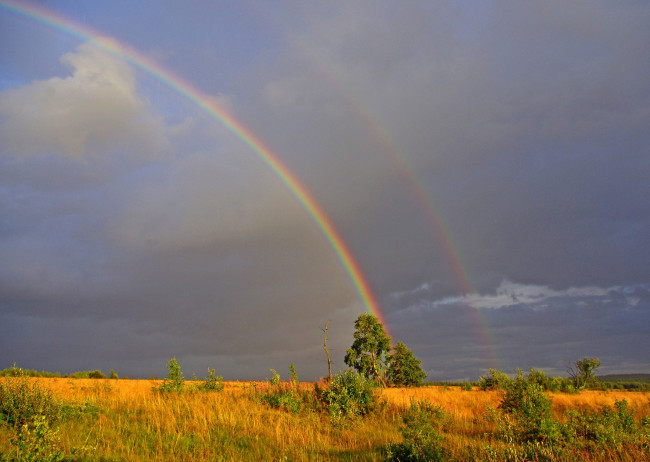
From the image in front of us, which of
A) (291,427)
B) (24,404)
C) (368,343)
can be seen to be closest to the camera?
(24,404)

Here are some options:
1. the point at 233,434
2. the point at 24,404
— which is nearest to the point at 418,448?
the point at 233,434

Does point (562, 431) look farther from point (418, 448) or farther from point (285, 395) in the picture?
point (285, 395)

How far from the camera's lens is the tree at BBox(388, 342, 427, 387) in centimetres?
5125

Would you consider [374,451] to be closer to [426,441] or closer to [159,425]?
[426,441]

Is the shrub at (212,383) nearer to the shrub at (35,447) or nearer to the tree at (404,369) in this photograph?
the shrub at (35,447)

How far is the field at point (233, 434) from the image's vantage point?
8.10 m

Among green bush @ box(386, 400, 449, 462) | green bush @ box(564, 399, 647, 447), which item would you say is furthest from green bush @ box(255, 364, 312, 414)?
green bush @ box(564, 399, 647, 447)

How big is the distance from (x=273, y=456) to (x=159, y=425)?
3.90m

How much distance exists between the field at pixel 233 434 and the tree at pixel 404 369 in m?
36.4

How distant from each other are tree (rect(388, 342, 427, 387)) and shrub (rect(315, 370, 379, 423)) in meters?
36.9

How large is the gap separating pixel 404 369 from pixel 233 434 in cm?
4405

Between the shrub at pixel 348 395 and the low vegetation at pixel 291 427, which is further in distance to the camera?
the shrub at pixel 348 395

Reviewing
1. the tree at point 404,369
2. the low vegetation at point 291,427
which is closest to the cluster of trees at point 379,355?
the tree at point 404,369

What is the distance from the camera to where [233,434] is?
1070 cm
